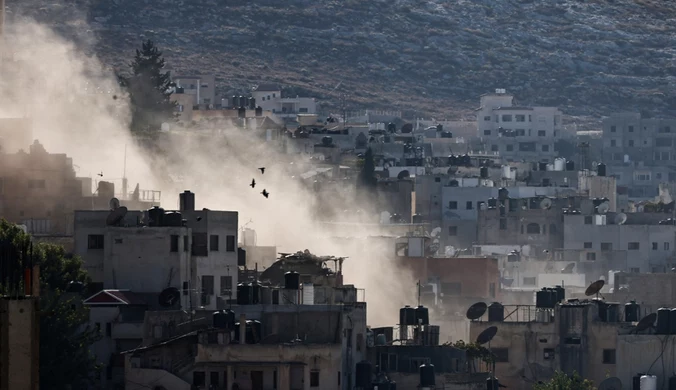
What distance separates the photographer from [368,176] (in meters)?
118

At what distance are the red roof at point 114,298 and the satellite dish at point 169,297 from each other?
648 millimetres

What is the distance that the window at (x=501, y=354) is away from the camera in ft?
228

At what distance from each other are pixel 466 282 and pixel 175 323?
3113 centimetres

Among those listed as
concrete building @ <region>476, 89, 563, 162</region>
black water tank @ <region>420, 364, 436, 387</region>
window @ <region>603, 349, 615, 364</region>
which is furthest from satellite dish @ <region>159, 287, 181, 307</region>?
concrete building @ <region>476, 89, 563, 162</region>

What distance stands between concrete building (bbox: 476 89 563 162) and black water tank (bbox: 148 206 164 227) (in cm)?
10713

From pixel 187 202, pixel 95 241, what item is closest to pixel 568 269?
pixel 187 202

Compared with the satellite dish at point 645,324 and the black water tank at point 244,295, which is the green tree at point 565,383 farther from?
the black water tank at point 244,295

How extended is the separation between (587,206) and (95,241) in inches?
1937

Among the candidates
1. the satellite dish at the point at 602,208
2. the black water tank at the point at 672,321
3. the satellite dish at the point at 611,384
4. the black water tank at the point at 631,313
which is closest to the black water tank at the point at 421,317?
the satellite dish at the point at 611,384

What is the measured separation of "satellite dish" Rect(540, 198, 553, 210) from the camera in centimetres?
11419

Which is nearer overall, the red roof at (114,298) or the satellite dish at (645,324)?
the red roof at (114,298)

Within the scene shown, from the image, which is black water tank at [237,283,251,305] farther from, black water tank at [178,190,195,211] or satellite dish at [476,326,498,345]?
black water tank at [178,190,195,211]

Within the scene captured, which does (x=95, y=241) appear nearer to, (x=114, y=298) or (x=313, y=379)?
(x=114, y=298)

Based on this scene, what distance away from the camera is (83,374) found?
56.2 meters
